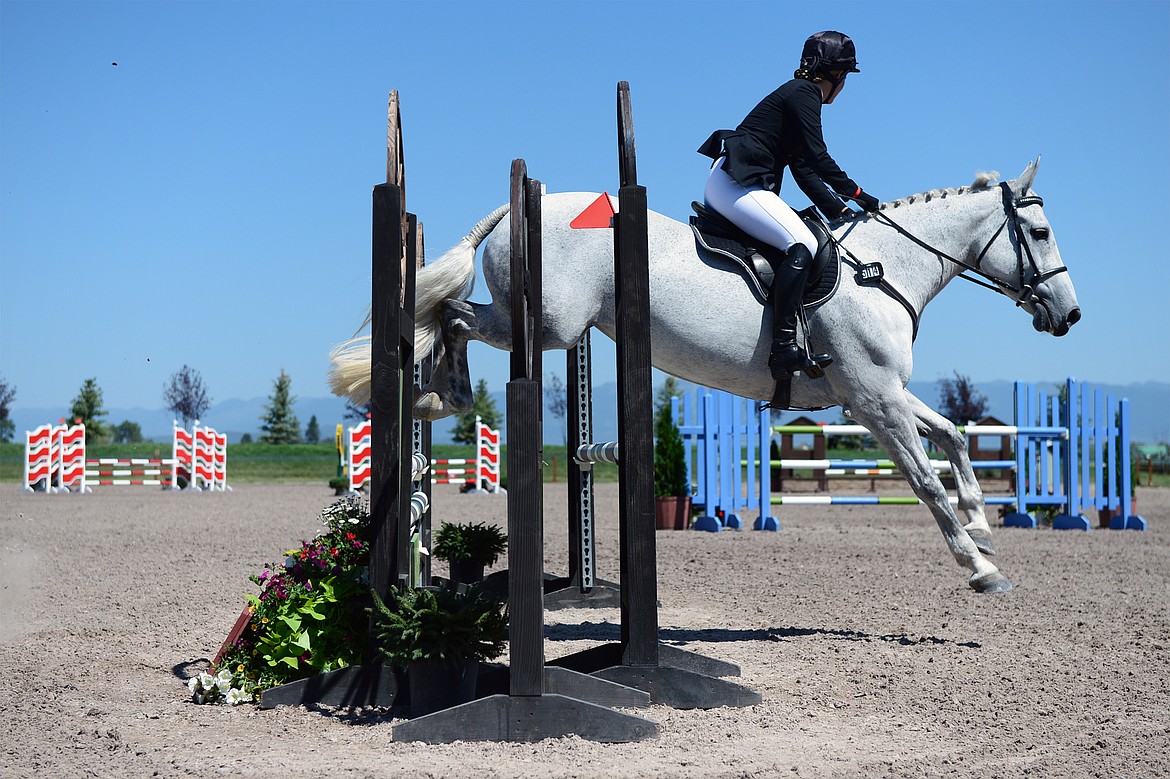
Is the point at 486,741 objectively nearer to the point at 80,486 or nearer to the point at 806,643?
the point at 806,643

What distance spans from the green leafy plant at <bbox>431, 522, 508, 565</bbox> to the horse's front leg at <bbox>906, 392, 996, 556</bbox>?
237cm

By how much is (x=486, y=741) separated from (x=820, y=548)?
720cm

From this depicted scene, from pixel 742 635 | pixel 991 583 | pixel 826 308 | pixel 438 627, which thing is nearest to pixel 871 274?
pixel 826 308

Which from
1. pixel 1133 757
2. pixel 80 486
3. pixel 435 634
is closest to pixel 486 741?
pixel 435 634

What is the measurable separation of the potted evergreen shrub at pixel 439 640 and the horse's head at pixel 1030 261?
3536mm

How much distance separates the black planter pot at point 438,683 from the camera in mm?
3498

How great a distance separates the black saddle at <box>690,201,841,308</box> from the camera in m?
4.79

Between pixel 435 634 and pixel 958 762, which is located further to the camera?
pixel 435 634

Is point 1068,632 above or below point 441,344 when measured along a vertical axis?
below

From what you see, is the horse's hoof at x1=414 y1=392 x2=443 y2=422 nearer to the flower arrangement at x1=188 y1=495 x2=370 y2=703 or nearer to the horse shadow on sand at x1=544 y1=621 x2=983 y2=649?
the flower arrangement at x1=188 y1=495 x2=370 y2=703

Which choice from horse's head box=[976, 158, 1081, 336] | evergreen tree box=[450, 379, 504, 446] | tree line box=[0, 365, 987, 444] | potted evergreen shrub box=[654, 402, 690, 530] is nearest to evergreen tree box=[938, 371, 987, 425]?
tree line box=[0, 365, 987, 444]

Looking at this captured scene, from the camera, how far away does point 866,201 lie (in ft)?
16.9

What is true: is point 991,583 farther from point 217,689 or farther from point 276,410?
point 276,410

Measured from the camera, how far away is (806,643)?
509 centimetres
